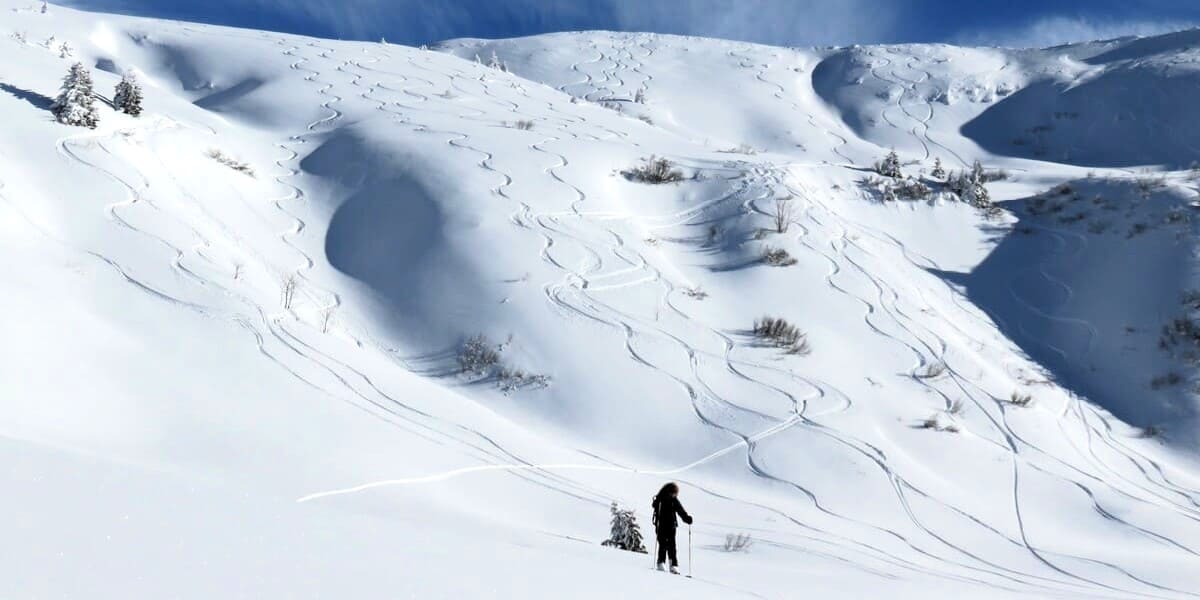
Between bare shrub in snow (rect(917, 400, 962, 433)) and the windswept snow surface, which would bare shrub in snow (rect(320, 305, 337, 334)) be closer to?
the windswept snow surface

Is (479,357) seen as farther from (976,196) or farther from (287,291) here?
(976,196)

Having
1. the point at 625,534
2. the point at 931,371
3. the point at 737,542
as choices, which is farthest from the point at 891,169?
the point at 625,534

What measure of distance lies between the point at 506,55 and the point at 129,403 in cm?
3264

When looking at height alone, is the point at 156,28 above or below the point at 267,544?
below

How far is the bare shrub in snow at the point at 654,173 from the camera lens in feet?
49.7

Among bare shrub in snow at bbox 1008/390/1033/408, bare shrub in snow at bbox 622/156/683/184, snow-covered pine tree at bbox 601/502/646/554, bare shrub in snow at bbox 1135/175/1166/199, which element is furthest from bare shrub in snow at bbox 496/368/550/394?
bare shrub in snow at bbox 1135/175/1166/199

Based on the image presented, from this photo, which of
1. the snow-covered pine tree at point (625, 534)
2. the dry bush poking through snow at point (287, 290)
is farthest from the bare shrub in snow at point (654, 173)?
the snow-covered pine tree at point (625, 534)

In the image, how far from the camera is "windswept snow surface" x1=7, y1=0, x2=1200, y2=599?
3996mm

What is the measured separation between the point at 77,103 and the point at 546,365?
8517 mm

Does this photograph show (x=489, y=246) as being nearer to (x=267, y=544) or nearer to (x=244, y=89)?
(x=267, y=544)

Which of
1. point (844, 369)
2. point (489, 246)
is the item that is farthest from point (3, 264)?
point (844, 369)

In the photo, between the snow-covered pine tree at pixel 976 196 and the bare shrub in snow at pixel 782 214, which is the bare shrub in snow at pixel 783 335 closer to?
the bare shrub in snow at pixel 782 214

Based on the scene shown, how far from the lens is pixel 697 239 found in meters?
13.4

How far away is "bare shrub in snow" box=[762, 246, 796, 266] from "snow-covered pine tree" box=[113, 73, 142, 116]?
10837 millimetres
